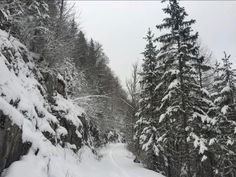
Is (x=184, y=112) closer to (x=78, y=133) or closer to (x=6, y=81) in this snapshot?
(x=78, y=133)

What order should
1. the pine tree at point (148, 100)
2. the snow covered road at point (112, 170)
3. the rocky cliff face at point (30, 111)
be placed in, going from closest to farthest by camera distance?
the rocky cliff face at point (30, 111), the snow covered road at point (112, 170), the pine tree at point (148, 100)

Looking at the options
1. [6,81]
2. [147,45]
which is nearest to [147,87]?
[147,45]

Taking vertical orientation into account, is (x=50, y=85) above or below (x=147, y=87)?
below

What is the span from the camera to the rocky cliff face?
699cm

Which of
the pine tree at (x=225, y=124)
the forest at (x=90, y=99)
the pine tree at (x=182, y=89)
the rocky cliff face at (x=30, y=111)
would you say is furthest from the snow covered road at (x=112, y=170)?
the pine tree at (x=225, y=124)

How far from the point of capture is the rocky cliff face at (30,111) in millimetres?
6993

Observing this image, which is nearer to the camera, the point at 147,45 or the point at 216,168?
the point at 216,168

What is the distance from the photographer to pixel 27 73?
12133 millimetres

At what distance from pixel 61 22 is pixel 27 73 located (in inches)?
310

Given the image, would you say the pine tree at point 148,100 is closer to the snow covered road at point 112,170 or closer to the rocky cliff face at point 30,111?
the snow covered road at point 112,170

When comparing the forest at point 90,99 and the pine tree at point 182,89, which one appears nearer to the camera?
the forest at point 90,99

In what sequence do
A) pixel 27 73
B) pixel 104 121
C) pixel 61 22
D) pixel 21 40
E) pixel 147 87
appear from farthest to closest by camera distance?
pixel 104 121
pixel 147 87
pixel 61 22
pixel 21 40
pixel 27 73

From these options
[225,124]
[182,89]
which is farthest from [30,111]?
[225,124]

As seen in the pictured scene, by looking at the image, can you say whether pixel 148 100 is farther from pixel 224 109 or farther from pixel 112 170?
pixel 112 170
